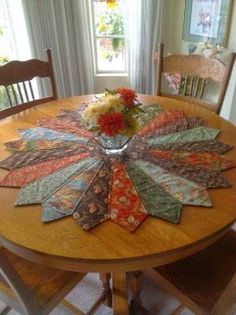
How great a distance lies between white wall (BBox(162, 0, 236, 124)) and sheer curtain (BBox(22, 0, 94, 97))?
31.0 inches

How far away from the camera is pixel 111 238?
80cm

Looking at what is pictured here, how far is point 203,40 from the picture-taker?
243cm

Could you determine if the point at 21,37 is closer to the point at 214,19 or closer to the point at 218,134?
the point at 214,19

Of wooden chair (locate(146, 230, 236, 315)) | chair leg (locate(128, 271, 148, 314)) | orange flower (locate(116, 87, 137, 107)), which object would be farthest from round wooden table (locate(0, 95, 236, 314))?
chair leg (locate(128, 271, 148, 314))

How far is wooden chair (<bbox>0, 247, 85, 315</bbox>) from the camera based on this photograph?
871mm

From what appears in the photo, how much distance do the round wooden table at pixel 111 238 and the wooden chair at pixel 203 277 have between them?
0.22 metres

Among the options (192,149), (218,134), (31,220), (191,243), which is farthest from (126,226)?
(218,134)

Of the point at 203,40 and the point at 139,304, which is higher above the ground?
the point at 203,40

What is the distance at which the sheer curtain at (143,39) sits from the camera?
2518mm

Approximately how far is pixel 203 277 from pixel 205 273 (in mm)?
19

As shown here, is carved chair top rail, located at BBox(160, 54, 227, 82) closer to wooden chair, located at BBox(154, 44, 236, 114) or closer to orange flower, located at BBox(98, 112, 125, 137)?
wooden chair, located at BBox(154, 44, 236, 114)

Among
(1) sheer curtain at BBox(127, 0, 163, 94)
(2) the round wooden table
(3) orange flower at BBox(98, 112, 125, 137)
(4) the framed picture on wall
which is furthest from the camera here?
(1) sheer curtain at BBox(127, 0, 163, 94)

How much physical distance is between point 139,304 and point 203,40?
2.17 meters

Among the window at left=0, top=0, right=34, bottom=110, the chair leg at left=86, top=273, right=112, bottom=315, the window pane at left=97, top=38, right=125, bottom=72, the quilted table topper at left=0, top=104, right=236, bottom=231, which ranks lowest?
the chair leg at left=86, top=273, right=112, bottom=315
